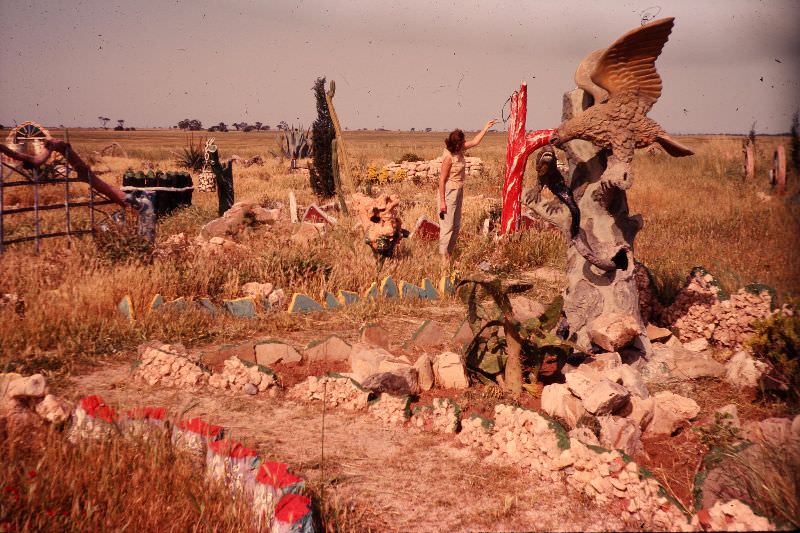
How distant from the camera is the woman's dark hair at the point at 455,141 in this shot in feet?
27.7

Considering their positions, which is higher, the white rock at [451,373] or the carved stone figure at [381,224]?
the carved stone figure at [381,224]

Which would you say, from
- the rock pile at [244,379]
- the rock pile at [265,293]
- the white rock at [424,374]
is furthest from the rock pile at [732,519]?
the rock pile at [265,293]

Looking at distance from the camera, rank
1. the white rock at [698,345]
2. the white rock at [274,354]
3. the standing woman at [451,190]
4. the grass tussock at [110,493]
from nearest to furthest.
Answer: the grass tussock at [110,493]
the white rock at [274,354]
the white rock at [698,345]
the standing woman at [451,190]

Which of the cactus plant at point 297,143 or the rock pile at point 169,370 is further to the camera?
the cactus plant at point 297,143

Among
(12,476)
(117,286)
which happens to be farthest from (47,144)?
(12,476)

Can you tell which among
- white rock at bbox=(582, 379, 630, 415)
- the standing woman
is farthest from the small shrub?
the standing woman

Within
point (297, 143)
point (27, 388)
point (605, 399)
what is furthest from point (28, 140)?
point (297, 143)

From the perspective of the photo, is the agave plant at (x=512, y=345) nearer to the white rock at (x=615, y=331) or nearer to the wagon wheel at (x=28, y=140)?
the white rock at (x=615, y=331)

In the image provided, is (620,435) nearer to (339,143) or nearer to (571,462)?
(571,462)

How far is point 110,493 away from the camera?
2910mm

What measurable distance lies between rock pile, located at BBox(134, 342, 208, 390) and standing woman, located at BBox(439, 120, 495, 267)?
4.28 meters

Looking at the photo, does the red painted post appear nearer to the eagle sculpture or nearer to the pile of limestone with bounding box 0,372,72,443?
the eagle sculpture

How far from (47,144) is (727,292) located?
892 centimetres

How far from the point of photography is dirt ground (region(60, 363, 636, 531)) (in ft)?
10.1
